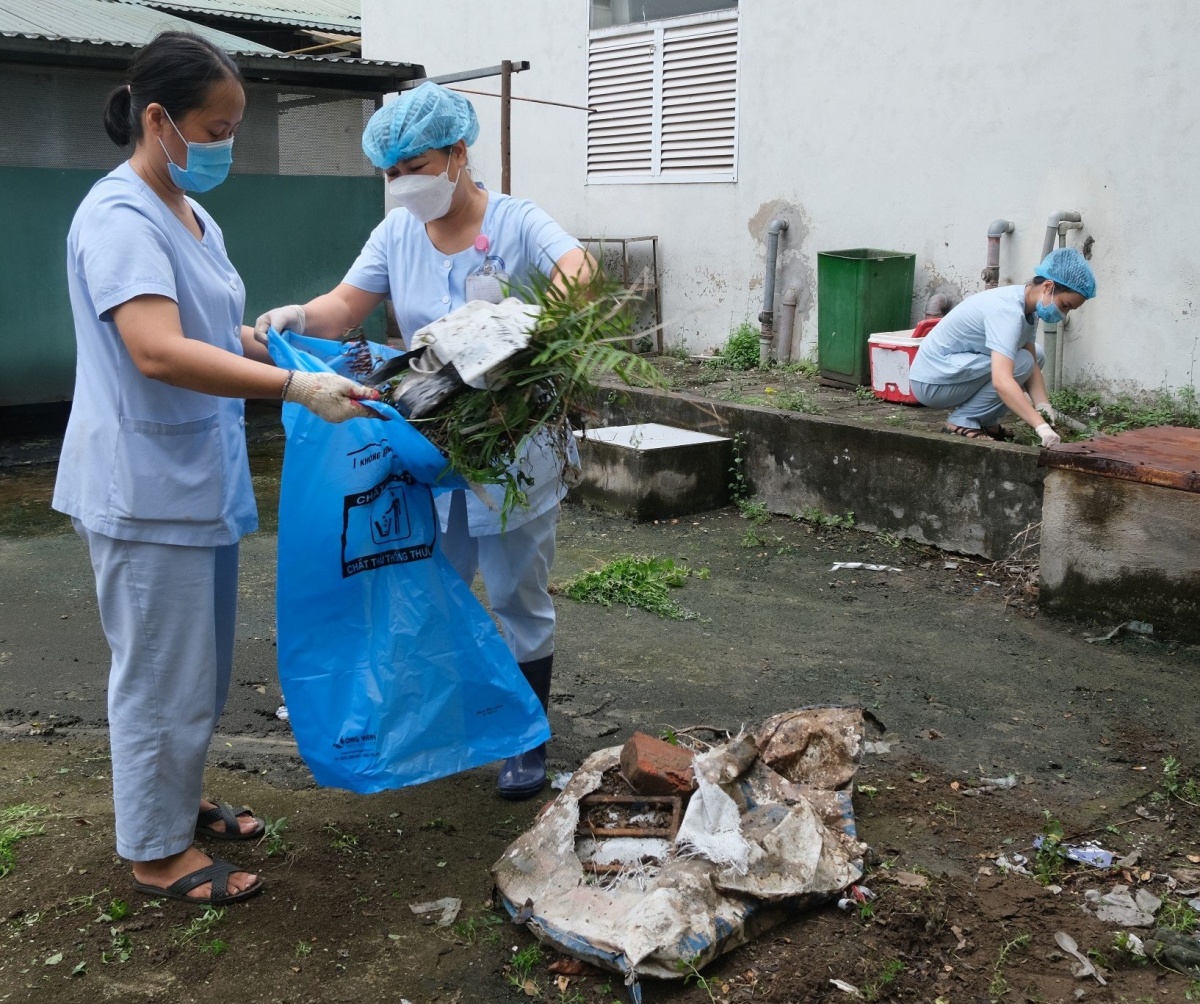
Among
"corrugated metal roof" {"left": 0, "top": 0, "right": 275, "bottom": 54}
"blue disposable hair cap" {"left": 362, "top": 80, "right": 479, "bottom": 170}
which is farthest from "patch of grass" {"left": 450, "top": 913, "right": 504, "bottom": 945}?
"corrugated metal roof" {"left": 0, "top": 0, "right": 275, "bottom": 54}

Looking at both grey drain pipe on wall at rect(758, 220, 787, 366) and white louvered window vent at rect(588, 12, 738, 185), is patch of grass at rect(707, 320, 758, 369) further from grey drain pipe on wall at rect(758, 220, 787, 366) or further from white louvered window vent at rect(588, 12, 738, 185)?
white louvered window vent at rect(588, 12, 738, 185)

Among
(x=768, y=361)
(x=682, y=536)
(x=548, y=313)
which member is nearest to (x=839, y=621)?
(x=682, y=536)

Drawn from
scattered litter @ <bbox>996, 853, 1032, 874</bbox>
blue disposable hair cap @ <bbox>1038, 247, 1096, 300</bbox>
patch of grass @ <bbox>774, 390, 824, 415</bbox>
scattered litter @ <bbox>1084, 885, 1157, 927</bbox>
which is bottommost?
scattered litter @ <bbox>1084, 885, 1157, 927</bbox>

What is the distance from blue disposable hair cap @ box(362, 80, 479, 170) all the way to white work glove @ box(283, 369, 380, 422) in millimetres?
704

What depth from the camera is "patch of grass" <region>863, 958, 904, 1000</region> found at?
2.42 metres

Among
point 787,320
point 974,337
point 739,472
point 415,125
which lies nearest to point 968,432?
point 974,337

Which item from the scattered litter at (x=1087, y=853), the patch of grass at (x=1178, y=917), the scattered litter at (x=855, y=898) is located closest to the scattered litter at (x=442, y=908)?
the scattered litter at (x=855, y=898)

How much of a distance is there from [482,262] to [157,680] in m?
1.30

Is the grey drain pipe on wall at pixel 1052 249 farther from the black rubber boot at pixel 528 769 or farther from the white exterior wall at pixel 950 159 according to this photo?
the black rubber boot at pixel 528 769

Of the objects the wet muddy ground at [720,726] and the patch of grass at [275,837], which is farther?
the patch of grass at [275,837]

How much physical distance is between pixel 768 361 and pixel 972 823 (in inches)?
222

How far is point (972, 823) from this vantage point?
3.14m

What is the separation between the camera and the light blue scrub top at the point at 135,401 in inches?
96.2

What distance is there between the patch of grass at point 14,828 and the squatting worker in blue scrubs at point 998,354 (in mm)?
4228
